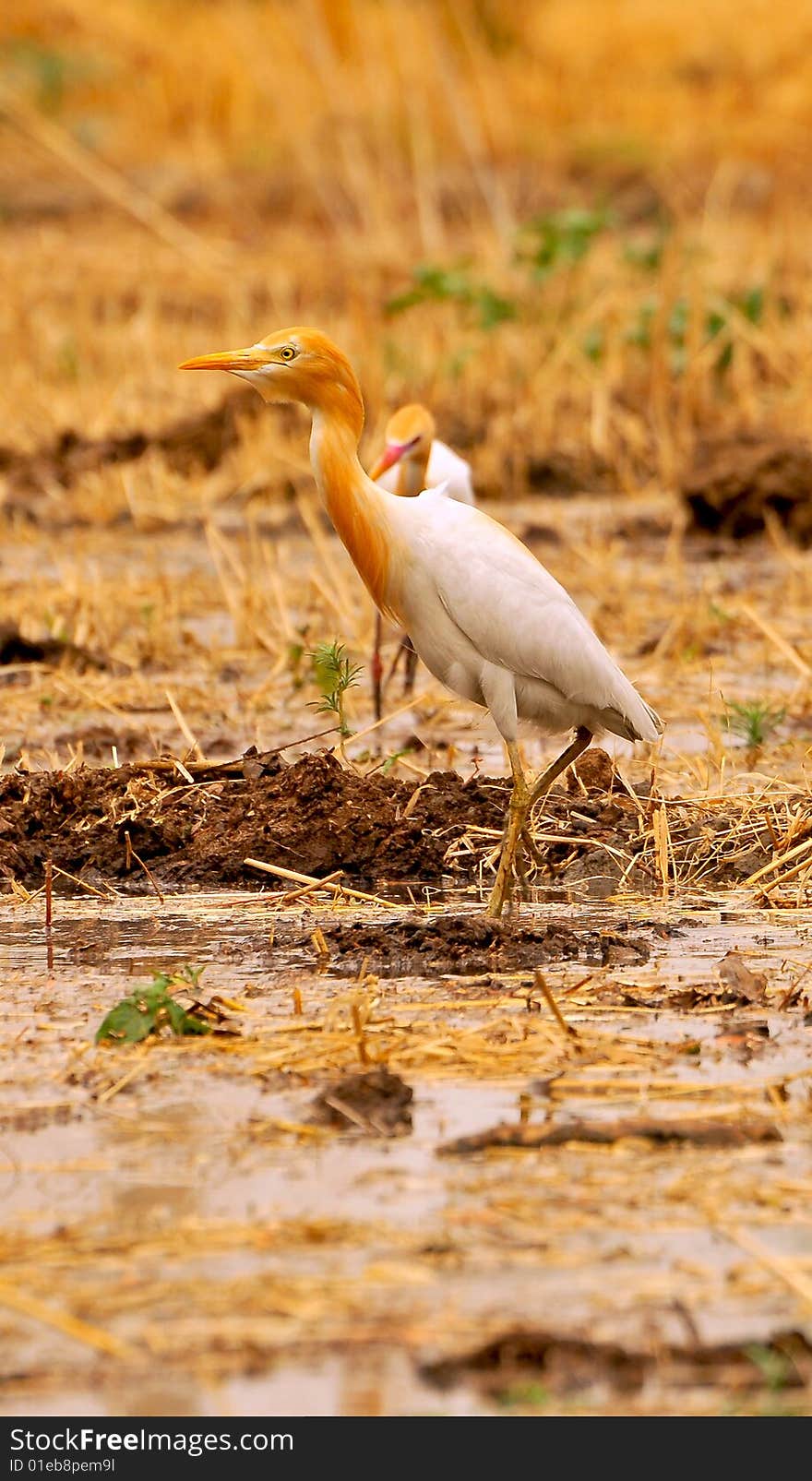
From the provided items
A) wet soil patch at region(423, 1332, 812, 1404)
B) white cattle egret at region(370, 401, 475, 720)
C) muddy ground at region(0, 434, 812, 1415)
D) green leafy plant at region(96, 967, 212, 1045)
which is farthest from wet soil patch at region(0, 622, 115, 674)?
wet soil patch at region(423, 1332, 812, 1404)

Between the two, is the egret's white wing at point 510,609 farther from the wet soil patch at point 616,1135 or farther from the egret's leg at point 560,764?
the wet soil patch at point 616,1135

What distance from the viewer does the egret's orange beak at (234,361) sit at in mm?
5121

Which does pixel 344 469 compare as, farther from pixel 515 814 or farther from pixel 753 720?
pixel 753 720

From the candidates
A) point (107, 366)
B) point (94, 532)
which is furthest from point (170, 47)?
point (94, 532)

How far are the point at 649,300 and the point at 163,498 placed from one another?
3.00 m

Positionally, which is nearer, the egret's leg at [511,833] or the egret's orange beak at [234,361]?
the egret's orange beak at [234,361]

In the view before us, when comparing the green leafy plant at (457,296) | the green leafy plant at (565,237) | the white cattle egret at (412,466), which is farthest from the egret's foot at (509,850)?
the green leafy plant at (565,237)

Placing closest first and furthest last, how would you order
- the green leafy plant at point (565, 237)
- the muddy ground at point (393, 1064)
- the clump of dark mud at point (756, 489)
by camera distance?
the muddy ground at point (393, 1064) → the clump of dark mud at point (756, 489) → the green leafy plant at point (565, 237)

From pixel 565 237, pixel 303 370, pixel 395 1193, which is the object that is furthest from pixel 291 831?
pixel 565 237

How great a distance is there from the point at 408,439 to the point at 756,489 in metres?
2.99

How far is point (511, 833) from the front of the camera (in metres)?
5.37

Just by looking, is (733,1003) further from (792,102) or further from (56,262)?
(792,102)

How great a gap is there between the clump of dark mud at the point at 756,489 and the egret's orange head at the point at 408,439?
8.90ft

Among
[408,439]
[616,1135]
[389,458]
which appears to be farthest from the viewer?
[408,439]
